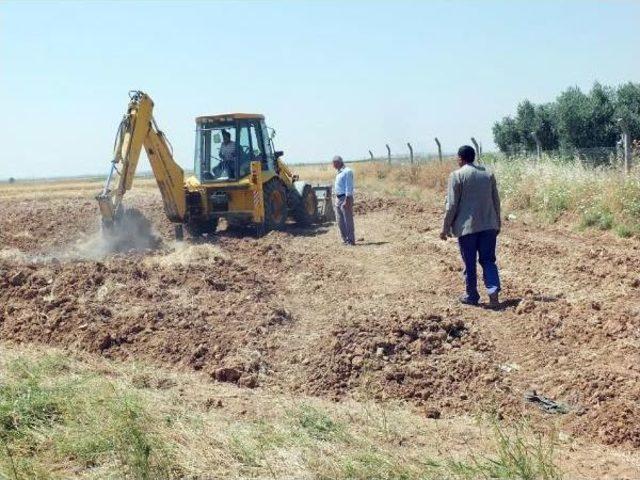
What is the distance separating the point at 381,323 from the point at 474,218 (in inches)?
72.1

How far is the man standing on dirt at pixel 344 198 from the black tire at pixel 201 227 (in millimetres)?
3428

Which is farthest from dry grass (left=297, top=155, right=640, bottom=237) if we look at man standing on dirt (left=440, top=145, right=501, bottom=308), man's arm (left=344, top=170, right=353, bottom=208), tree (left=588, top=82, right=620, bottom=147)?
tree (left=588, top=82, right=620, bottom=147)

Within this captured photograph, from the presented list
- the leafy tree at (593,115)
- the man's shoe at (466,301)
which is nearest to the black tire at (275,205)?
the man's shoe at (466,301)

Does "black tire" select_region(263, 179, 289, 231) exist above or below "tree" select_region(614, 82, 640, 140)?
below

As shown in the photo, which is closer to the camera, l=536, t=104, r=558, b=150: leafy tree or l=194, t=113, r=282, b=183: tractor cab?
l=194, t=113, r=282, b=183: tractor cab

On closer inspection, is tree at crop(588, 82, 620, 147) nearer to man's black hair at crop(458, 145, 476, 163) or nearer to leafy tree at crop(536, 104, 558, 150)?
leafy tree at crop(536, 104, 558, 150)

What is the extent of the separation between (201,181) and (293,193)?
2.32 meters

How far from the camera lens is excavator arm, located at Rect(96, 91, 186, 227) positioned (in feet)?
44.4

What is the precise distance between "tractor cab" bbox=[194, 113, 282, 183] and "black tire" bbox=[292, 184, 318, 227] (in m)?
1.48

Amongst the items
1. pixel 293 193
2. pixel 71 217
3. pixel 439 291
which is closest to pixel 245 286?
pixel 439 291

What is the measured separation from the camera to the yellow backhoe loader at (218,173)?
14.3 m

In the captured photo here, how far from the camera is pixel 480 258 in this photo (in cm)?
821

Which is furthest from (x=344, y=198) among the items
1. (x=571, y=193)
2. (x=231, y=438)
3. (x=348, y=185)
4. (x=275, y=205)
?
(x=231, y=438)

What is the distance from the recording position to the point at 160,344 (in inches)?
288
